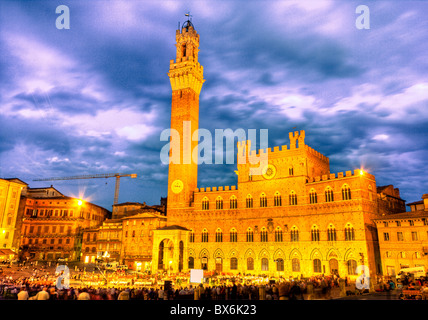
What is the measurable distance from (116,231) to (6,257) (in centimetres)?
1755

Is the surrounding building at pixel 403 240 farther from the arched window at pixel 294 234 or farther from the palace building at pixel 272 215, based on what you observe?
the arched window at pixel 294 234

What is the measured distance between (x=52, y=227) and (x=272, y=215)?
44.8 m

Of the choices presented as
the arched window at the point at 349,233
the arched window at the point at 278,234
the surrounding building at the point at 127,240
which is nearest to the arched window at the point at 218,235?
the arched window at the point at 278,234

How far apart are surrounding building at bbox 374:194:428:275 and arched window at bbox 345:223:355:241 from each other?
9.07ft

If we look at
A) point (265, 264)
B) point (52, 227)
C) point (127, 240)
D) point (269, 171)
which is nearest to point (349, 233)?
point (265, 264)

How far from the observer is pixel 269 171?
45.8 metres

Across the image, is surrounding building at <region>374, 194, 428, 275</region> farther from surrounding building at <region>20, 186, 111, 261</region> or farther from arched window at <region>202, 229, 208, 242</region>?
A: surrounding building at <region>20, 186, 111, 261</region>

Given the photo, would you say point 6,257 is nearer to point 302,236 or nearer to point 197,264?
point 197,264

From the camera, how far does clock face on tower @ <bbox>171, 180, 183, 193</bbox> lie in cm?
5256

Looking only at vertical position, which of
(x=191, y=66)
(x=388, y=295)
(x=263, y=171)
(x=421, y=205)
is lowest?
(x=388, y=295)

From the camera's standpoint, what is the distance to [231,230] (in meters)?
47.2

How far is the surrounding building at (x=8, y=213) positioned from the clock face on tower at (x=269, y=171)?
43.3 meters

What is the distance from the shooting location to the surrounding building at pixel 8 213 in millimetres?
54500

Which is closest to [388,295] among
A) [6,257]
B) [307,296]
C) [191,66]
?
[307,296]
